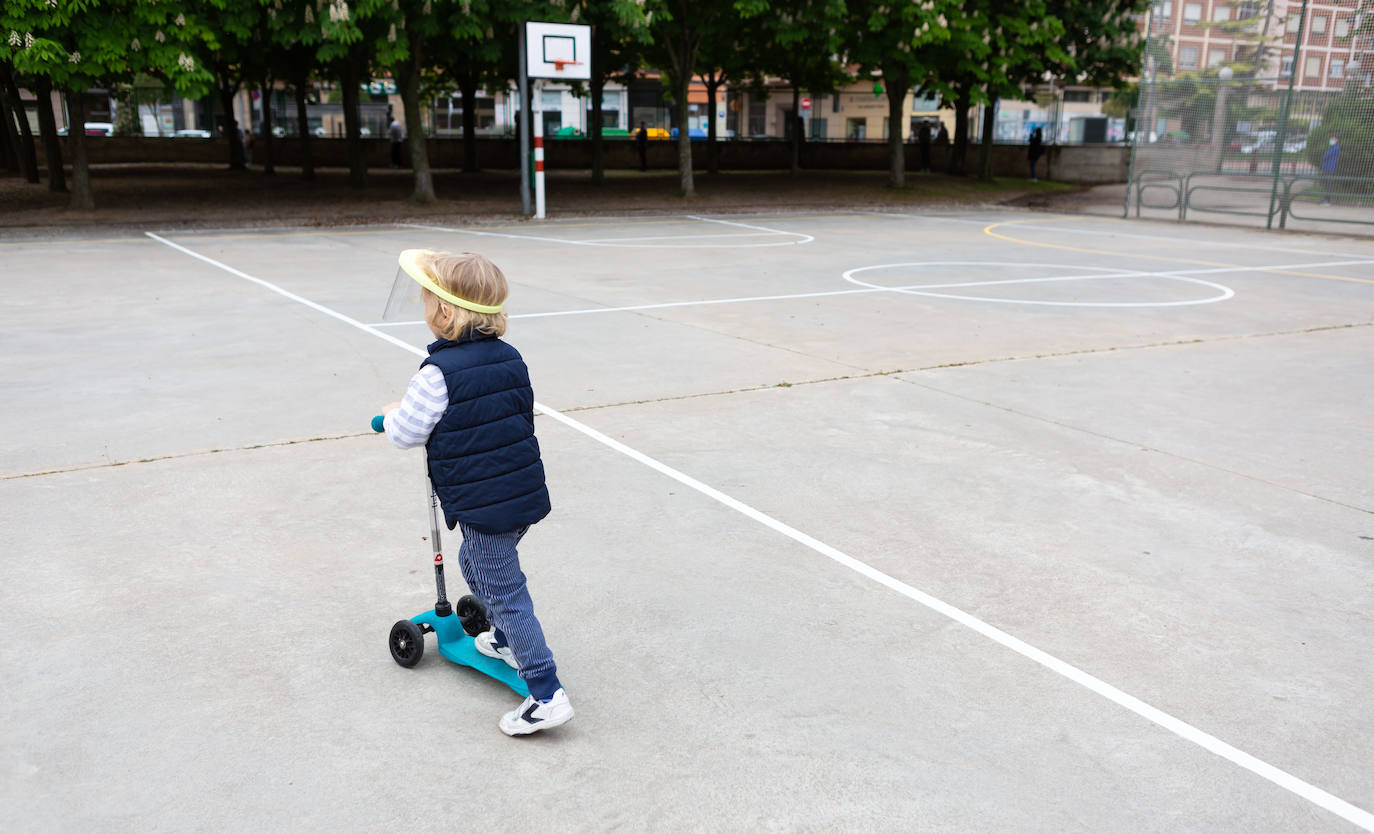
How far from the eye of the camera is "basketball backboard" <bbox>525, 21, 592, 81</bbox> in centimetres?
2197

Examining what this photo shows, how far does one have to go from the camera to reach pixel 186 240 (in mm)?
17906

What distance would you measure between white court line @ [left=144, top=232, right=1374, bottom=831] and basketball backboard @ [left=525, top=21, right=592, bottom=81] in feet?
55.4

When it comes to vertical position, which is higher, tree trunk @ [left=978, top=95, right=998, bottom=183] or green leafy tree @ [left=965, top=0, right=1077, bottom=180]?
green leafy tree @ [left=965, top=0, right=1077, bottom=180]

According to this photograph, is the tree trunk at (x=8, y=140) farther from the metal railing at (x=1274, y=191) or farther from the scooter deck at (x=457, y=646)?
the scooter deck at (x=457, y=646)

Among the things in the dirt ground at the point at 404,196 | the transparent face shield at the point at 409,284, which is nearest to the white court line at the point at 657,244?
the dirt ground at the point at 404,196

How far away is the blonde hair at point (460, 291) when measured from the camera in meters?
3.29

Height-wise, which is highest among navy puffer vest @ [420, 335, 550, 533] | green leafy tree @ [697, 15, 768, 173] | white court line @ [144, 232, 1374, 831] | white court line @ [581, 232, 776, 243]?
green leafy tree @ [697, 15, 768, 173]

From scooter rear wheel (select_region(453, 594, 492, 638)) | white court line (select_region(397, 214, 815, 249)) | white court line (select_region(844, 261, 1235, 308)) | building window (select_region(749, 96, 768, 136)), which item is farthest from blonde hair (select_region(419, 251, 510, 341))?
building window (select_region(749, 96, 768, 136))

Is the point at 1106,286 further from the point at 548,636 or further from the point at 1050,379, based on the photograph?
the point at 548,636

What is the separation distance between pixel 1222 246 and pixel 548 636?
57.9ft

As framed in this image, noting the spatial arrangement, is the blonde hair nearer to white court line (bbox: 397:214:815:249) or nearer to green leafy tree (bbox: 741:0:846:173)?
white court line (bbox: 397:214:815:249)

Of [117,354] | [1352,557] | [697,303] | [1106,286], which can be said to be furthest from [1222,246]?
[117,354]

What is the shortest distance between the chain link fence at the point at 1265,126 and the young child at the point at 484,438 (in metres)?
21.9

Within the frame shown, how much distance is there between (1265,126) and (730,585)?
22.4 metres
